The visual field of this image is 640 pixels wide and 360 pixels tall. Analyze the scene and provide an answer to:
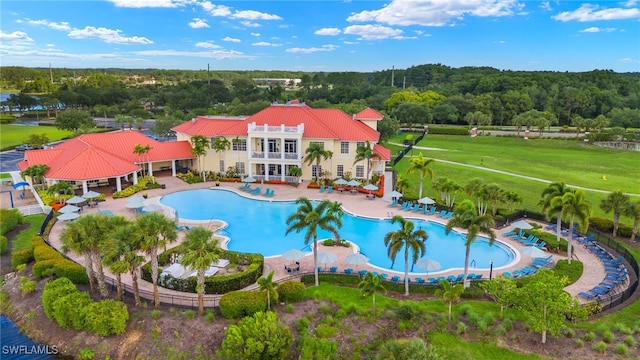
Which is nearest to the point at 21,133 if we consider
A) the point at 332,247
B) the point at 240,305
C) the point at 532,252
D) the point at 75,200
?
the point at 75,200

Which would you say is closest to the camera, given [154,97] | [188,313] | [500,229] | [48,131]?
[188,313]

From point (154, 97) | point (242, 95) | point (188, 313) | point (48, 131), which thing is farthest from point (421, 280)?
point (154, 97)

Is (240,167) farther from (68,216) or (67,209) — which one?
(68,216)

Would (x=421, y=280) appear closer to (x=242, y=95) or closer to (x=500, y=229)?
(x=500, y=229)

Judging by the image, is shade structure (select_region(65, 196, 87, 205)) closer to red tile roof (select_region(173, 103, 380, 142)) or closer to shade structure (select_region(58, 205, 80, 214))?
shade structure (select_region(58, 205, 80, 214))

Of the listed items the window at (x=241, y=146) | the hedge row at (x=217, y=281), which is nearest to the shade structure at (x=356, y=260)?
the hedge row at (x=217, y=281)

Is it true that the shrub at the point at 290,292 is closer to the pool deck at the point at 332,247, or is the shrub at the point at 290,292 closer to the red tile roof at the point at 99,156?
the pool deck at the point at 332,247
